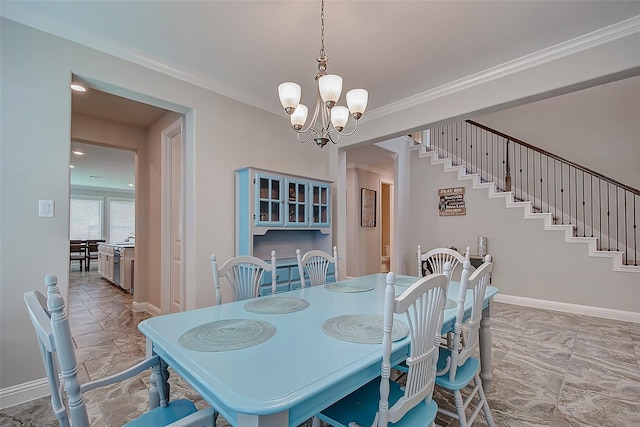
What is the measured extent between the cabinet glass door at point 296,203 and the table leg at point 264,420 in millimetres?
2491

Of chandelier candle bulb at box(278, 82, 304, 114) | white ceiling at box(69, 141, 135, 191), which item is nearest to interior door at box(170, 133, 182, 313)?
white ceiling at box(69, 141, 135, 191)

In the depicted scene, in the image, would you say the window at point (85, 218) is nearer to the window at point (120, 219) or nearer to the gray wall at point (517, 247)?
the window at point (120, 219)

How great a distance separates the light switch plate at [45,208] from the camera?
2086 mm

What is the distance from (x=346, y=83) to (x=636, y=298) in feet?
14.8

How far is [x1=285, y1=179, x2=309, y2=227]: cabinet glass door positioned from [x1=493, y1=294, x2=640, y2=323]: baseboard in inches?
142

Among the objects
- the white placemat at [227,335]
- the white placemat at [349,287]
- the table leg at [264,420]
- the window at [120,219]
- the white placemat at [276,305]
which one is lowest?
the table leg at [264,420]

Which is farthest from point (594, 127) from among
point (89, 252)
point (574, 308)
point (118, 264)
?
point (89, 252)

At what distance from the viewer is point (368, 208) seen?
6.73 m

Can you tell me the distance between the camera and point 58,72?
85.5 inches

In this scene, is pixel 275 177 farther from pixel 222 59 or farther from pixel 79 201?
pixel 79 201

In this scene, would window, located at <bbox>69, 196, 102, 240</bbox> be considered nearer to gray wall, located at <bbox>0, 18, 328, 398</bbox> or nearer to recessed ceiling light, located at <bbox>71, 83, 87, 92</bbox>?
recessed ceiling light, located at <bbox>71, 83, 87, 92</bbox>

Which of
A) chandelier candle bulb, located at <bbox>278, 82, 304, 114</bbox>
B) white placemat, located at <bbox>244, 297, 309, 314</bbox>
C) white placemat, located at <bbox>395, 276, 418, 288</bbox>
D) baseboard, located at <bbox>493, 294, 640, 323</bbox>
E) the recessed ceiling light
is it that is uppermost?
the recessed ceiling light

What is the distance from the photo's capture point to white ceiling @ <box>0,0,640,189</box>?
6.49 ft

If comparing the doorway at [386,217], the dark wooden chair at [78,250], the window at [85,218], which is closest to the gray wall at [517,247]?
the doorway at [386,217]
